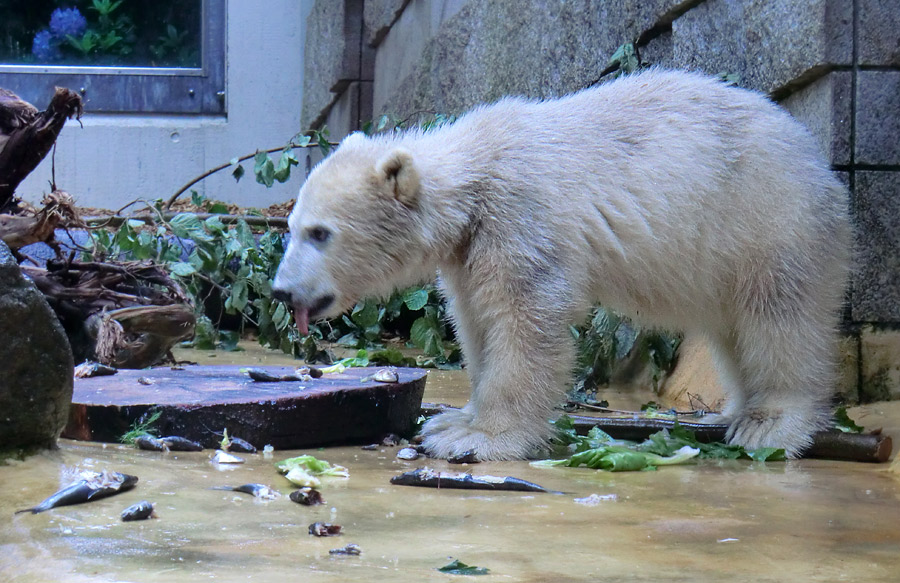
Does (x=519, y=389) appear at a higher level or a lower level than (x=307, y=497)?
higher

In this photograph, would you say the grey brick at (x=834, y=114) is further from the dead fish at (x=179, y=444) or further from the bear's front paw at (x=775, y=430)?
the dead fish at (x=179, y=444)

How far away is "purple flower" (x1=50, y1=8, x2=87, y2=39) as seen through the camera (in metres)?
13.5

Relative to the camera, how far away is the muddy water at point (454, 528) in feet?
6.99

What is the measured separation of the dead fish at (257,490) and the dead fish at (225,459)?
Result: 44 cm

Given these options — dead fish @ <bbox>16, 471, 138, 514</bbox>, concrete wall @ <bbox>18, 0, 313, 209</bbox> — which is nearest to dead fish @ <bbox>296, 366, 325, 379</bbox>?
Answer: dead fish @ <bbox>16, 471, 138, 514</bbox>

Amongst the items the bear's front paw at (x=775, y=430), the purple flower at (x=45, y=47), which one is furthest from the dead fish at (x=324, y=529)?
the purple flower at (x=45, y=47)

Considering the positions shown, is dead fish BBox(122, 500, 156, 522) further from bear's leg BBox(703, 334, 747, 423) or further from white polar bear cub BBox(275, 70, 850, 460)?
bear's leg BBox(703, 334, 747, 423)

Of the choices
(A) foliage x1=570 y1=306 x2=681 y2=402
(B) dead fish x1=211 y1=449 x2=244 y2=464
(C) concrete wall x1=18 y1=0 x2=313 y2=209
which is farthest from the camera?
(C) concrete wall x1=18 y1=0 x2=313 y2=209

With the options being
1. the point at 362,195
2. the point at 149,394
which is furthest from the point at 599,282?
the point at 149,394

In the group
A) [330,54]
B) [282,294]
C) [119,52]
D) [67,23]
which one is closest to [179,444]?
[282,294]

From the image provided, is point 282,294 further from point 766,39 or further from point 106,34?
point 106,34

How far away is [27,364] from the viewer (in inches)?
116

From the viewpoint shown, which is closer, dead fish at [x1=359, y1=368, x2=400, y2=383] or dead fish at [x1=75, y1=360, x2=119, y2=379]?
dead fish at [x1=359, y1=368, x2=400, y2=383]

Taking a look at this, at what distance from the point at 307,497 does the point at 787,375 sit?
86.4 inches
